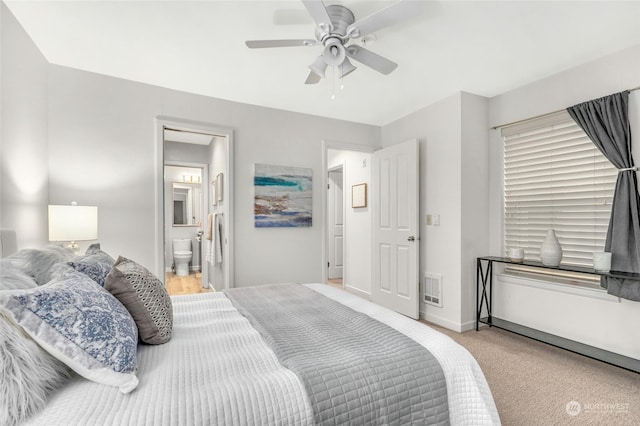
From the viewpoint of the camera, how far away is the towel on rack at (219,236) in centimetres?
385

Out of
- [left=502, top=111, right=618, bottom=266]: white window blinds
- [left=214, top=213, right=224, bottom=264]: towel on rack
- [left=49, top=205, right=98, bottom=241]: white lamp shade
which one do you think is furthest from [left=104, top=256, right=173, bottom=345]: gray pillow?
[left=502, top=111, right=618, bottom=266]: white window blinds

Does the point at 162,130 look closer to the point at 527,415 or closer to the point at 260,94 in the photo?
the point at 260,94

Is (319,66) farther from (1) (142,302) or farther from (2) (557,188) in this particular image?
(2) (557,188)

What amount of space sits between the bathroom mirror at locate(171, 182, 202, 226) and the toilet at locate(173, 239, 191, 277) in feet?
1.61

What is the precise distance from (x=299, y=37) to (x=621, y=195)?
275 centimetres

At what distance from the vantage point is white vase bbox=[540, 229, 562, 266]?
270 centimetres

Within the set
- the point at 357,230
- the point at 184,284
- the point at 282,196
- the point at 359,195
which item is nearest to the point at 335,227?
the point at 357,230

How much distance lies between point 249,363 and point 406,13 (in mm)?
1898

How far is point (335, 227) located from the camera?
20.0 ft

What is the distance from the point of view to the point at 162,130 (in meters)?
3.14

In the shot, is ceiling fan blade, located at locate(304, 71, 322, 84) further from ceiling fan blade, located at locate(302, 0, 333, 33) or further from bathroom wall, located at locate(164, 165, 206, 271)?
bathroom wall, located at locate(164, 165, 206, 271)

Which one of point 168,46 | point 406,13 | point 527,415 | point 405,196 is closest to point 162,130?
point 168,46

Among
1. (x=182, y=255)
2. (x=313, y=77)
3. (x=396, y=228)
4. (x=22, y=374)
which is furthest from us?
(x=182, y=255)

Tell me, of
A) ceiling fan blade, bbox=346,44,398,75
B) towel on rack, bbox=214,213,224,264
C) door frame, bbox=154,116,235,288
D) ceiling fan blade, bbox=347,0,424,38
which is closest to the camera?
ceiling fan blade, bbox=347,0,424,38
